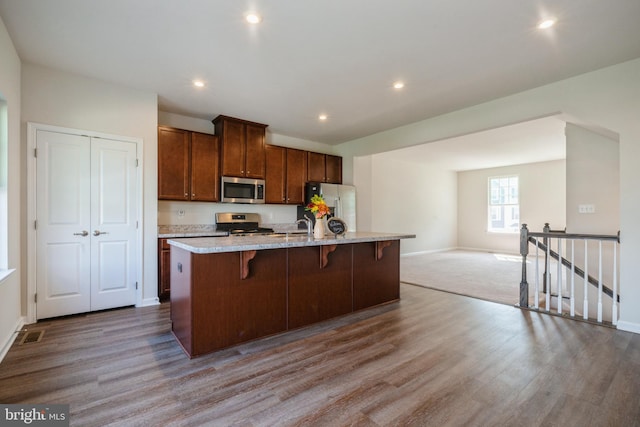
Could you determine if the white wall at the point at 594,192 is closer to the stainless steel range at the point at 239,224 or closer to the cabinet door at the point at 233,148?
the stainless steel range at the point at 239,224

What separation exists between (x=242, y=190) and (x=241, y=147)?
680 millimetres

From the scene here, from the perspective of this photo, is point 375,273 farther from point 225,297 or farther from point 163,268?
point 163,268

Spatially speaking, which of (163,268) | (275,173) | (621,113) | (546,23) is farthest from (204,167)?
(621,113)

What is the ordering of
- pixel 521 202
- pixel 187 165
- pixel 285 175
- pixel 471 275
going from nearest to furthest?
1. pixel 187 165
2. pixel 285 175
3. pixel 471 275
4. pixel 521 202

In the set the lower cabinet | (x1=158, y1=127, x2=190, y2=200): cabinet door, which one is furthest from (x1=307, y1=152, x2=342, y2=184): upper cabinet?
the lower cabinet

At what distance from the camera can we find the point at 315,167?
579cm

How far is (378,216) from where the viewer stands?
7.67 meters

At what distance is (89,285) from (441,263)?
21.6ft

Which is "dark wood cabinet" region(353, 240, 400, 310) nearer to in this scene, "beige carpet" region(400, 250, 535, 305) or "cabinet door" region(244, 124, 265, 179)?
"beige carpet" region(400, 250, 535, 305)

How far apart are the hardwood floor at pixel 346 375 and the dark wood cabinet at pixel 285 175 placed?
109 inches

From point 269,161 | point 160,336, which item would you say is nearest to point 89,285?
point 160,336

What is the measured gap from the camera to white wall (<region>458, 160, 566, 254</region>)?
8.00m

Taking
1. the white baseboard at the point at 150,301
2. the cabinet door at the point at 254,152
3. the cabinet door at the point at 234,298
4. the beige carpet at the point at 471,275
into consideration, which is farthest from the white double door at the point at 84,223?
the beige carpet at the point at 471,275

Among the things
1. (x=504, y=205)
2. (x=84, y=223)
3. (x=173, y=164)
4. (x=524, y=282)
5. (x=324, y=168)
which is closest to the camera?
(x=84, y=223)
